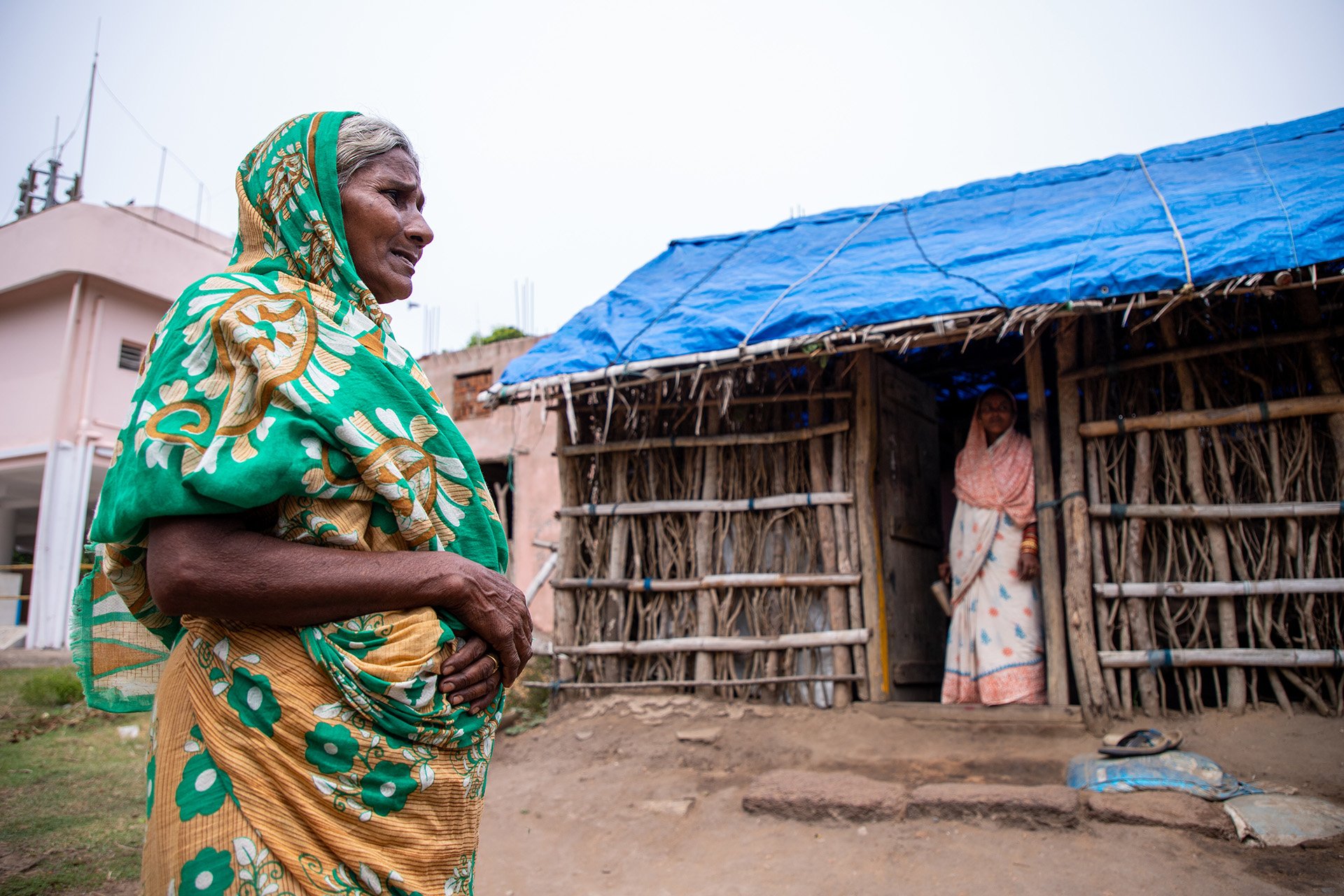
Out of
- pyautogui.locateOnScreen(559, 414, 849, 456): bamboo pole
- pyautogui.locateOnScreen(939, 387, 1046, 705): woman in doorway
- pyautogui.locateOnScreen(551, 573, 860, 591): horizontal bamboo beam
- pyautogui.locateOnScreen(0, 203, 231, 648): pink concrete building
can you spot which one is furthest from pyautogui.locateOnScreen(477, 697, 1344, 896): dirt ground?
pyautogui.locateOnScreen(0, 203, 231, 648): pink concrete building

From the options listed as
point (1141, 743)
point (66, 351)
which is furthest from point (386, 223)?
point (66, 351)

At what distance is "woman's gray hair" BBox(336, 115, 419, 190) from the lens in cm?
151

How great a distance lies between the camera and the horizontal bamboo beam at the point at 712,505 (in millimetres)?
5820

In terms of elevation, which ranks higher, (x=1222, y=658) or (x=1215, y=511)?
(x=1215, y=511)

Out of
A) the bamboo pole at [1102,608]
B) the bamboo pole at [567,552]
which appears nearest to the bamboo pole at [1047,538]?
the bamboo pole at [1102,608]

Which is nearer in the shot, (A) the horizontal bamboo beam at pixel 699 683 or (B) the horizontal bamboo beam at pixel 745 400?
(A) the horizontal bamboo beam at pixel 699 683

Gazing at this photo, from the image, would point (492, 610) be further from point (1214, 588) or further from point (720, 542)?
point (720, 542)

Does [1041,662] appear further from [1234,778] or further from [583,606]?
[583,606]

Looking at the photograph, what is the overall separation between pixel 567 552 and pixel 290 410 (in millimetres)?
5304

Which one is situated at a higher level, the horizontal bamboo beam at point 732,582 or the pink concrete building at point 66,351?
the pink concrete building at point 66,351

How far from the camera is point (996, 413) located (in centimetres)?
587

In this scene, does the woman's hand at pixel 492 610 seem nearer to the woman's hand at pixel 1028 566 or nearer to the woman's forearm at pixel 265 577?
the woman's forearm at pixel 265 577

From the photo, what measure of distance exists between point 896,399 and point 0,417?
1277 cm

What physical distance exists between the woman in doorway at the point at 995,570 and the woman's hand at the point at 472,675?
4.67m
